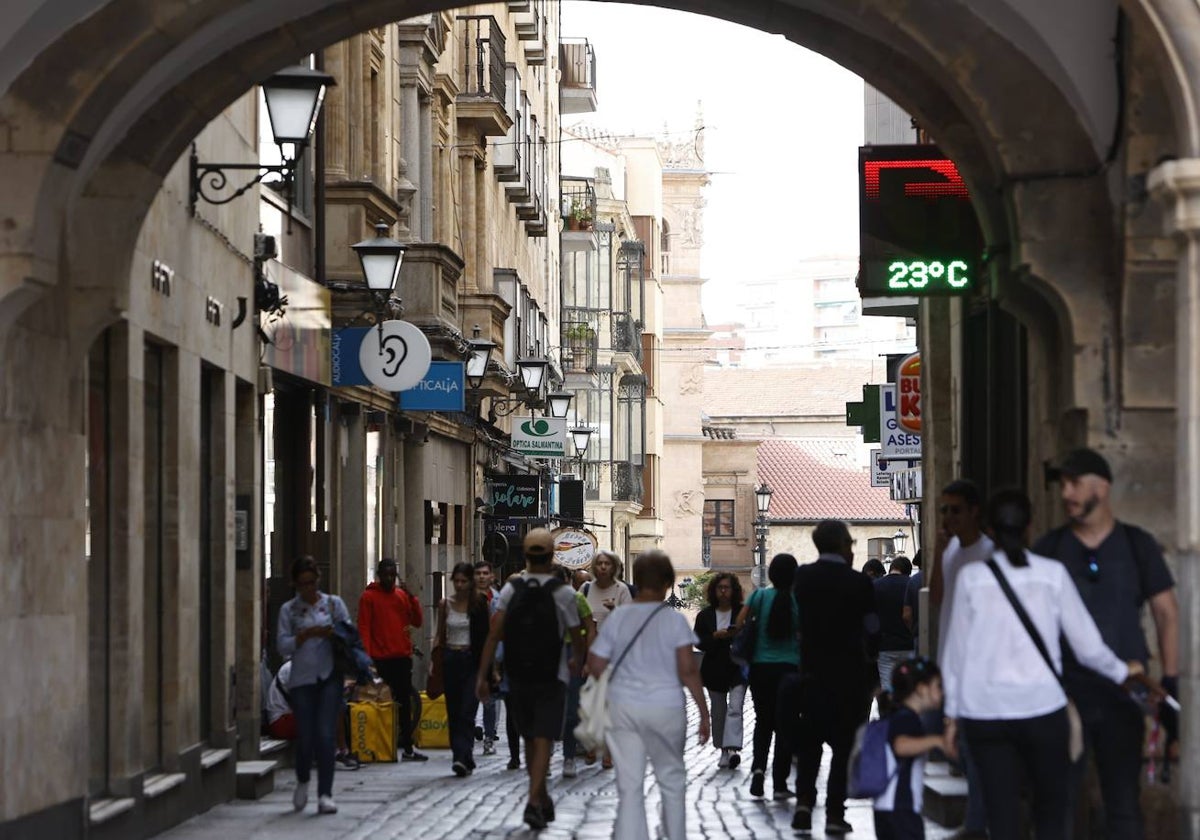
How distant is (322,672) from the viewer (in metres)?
15.8

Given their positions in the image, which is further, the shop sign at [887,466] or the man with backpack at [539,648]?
the shop sign at [887,466]

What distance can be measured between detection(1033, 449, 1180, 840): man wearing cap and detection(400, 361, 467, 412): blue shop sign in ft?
52.5

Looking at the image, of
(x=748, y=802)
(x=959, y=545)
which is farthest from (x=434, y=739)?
(x=959, y=545)

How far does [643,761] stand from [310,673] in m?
4.75

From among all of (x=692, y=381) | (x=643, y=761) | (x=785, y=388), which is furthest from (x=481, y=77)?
(x=785, y=388)

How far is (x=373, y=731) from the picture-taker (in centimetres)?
2016

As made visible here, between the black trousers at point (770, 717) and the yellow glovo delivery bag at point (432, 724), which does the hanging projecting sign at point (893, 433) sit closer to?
the yellow glovo delivery bag at point (432, 724)

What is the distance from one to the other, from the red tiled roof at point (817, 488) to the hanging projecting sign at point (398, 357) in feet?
275

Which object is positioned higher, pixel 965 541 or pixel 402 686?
pixel 965 541

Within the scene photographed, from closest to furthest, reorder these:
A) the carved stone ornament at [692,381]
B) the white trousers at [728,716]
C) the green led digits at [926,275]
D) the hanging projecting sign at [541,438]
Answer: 1. the green led digits at [926,275]
2. the white trousers at [728,716]
3. the hanging projecting sign at [541,438]
4. the carved stone ornament at [692,381]

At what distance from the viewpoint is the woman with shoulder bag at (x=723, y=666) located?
19375mm

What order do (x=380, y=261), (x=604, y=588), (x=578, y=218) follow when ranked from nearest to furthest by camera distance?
(x=604, y=588) < (x=380, y=261) < (x=578, y=218)

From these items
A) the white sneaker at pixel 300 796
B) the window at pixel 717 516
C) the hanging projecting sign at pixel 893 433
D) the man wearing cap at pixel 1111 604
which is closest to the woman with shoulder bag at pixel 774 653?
the white sneaker at pixel 300 796

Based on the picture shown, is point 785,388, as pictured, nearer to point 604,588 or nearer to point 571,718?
point 604,588
